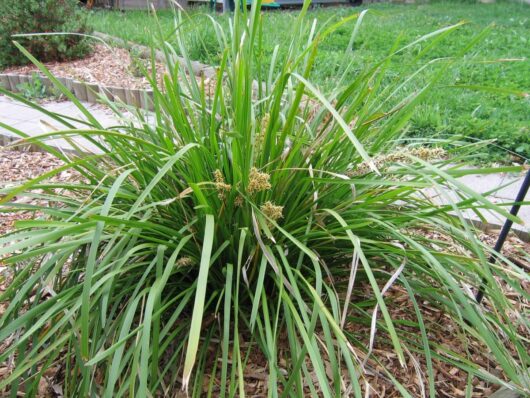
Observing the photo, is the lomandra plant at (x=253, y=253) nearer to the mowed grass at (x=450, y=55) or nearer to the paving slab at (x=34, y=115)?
the mowed grass at (x=450, y=55)

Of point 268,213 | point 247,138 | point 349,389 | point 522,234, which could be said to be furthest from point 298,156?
point 522,234

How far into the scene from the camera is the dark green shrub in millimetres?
5363

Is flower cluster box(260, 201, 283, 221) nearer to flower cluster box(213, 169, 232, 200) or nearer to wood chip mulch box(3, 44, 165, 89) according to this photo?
flower cluster box(213, 169, 232, 200)

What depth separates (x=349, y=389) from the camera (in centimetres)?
128

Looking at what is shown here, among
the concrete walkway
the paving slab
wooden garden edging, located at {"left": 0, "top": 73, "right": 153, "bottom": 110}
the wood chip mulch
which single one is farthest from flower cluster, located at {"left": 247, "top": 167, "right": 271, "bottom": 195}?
the wood chip mulch

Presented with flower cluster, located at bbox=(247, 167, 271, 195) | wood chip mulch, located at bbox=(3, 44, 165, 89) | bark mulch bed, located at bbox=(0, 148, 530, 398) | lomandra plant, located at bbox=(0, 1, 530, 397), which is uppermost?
flower cluster, located at bbox=(247, 167, 271, 195)

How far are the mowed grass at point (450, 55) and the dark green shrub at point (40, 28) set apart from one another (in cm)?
68

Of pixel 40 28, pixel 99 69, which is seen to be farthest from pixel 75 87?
pixel 40 28

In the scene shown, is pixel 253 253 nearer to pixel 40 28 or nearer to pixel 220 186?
pixel 220 186

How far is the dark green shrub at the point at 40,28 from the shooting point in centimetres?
536

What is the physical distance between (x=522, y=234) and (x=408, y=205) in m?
0.97

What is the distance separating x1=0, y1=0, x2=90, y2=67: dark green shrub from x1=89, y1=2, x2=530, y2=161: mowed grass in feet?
2.24

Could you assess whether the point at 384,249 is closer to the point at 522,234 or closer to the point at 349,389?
the point at 349,389

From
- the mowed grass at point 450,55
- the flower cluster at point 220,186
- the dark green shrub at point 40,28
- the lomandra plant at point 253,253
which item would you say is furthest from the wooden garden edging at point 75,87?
the flower cluster at point 220,186
